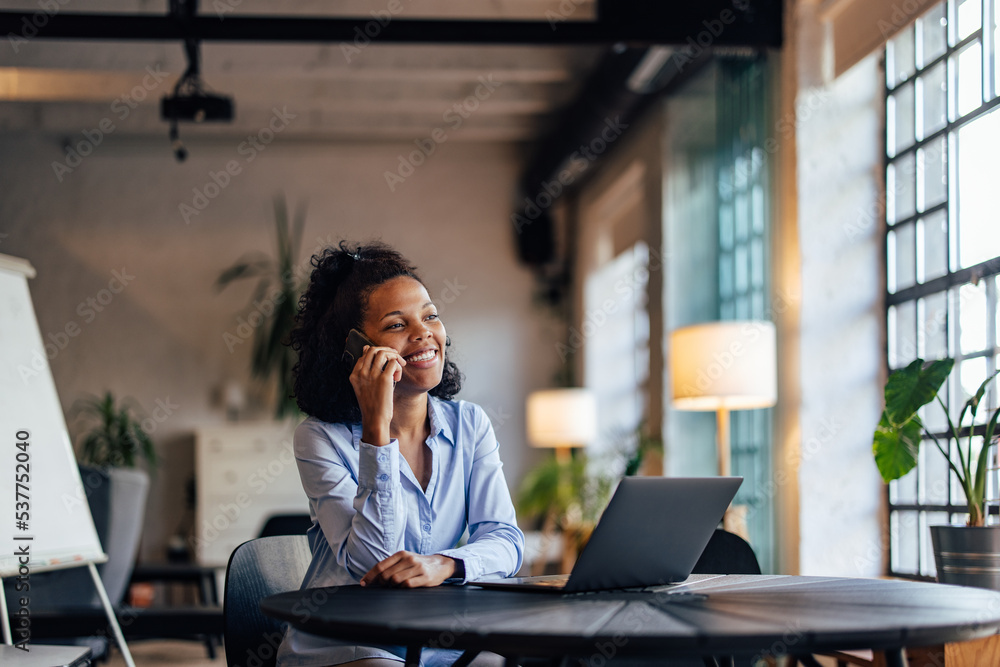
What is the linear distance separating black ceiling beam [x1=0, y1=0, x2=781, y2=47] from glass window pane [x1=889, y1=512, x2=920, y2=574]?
2.19 meters

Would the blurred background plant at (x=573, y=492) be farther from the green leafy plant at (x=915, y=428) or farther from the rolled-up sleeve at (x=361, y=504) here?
the rolled-up sleeve at (x=361, y=504)

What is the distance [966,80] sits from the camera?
142 inches

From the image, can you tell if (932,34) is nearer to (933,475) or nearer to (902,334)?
(902,334)

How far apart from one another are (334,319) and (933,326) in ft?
8.67

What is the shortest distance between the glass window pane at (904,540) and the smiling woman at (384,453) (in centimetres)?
250

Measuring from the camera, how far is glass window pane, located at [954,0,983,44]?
139 inches

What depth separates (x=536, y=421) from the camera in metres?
6.77

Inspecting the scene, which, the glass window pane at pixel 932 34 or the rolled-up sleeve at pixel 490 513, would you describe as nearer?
the rolled-up sleeve at pixel 490 513

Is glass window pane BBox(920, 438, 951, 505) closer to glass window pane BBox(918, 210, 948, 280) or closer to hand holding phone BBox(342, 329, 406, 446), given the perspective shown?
glass window pane BBox(918, 210, 948, 280)

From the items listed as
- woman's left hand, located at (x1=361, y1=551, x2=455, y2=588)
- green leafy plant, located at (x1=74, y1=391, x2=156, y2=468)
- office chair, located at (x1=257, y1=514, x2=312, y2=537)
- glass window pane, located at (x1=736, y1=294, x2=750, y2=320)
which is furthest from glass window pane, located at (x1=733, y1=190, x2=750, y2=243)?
green leafy plant, located at (x1=74, y1=391, x2=156, y2=468)

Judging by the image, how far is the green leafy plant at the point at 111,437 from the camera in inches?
305

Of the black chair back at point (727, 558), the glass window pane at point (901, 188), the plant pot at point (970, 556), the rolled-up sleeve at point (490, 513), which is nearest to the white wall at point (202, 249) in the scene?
the glass window pane at point (901, 188)
